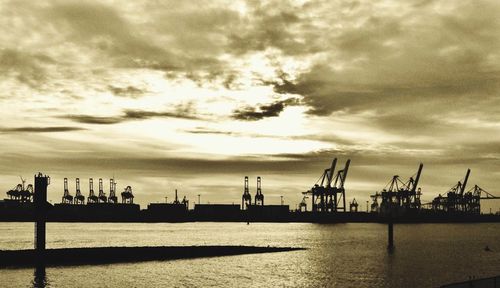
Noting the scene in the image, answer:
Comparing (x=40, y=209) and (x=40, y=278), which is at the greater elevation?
(x=40, y=209)

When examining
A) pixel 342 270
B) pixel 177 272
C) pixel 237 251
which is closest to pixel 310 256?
pixel 237 251

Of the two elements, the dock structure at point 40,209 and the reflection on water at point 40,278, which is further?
the dock structure at point 40,209

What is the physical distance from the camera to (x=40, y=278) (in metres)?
53.8

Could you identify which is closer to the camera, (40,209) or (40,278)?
(40,278)

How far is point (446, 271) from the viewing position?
64.8 metres

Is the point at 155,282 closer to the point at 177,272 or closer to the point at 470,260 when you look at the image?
the point at 177,272

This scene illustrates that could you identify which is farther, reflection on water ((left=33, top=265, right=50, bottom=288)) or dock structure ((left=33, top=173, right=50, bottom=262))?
dock structure ((left=33, top=173, right=50, bottom=262))

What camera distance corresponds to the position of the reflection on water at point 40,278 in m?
50.7

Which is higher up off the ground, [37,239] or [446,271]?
[37,239]

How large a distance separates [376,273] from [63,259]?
33158mm

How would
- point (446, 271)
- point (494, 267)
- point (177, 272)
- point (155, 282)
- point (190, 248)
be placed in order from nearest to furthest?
point (155, 282) → point (177, 272) → point (446, 271) → point (494, 267) → point (190, 248)

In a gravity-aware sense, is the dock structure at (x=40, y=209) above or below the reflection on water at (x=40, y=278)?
above

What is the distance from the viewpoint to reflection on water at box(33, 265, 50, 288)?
50656 mm

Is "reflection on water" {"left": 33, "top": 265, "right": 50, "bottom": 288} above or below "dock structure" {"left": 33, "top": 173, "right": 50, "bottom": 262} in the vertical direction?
below
